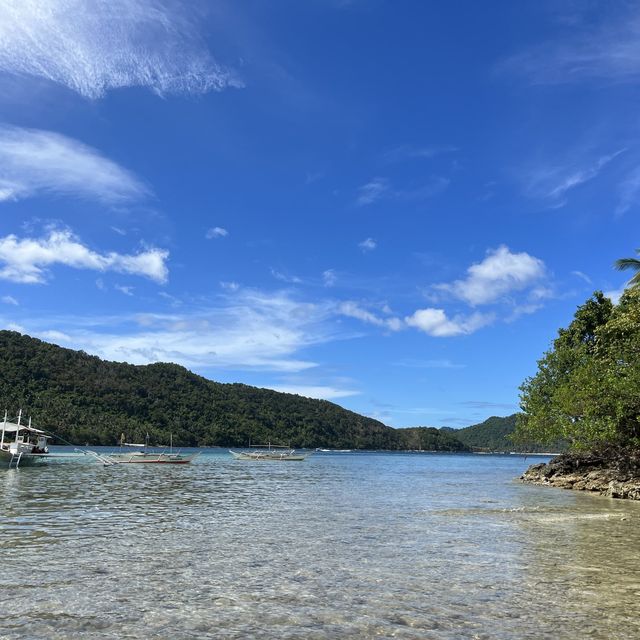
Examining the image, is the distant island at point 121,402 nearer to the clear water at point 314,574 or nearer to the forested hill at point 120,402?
the forested hill at point 120,402


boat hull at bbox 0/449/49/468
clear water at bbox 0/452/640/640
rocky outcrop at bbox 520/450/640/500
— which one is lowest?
clear water at bbox 0/452/640/640

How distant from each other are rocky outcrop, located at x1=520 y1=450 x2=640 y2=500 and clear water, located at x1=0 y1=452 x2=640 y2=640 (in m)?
10.5

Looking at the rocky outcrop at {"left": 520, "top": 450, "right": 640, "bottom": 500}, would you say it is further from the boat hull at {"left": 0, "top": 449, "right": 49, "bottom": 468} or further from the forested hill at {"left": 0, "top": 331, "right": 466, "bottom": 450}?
the forested hill at {"left": 0, "top": 331, "right": 466, "bottom": 450}

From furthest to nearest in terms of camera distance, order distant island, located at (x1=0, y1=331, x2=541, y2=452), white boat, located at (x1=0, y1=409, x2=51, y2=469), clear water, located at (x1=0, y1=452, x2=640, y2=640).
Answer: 1. distant island, located at (x1=0, y1=331, x2=541, y2=452)
2. white boat, located at (x1=0, y1=409, x2=51, y2=469)
3. clear water, located at (x1=0, y1=452, x2=640, y2=640)

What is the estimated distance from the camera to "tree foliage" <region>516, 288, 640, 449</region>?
33469 millimetres

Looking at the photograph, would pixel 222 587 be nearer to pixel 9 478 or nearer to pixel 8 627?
pixel 8 627

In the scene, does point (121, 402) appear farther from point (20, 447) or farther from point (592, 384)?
point (592, 384)

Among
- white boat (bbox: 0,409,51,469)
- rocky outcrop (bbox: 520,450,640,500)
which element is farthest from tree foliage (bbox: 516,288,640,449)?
white boat (bbox: 0,409,51,469)

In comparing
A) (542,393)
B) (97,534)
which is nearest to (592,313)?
(542,393)

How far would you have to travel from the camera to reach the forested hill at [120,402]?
129 metres

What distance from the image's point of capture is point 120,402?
504 feet

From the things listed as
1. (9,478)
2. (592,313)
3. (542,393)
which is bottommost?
(9,478)

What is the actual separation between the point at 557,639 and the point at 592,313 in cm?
5090

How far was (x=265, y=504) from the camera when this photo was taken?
2788cm
